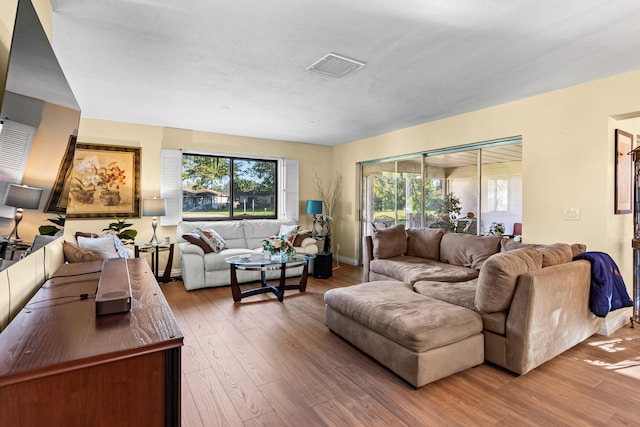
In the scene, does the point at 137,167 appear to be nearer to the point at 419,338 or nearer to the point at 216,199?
the point at 216,199

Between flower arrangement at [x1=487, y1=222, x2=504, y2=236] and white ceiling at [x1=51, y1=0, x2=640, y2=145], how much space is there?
154 centimetres

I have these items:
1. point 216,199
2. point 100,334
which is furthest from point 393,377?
point 216,199

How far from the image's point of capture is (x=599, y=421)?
1.86 m

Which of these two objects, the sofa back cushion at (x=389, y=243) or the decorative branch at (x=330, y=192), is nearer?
the sofa back cushion at (x=389, y=243)

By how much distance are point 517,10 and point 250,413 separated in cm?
300

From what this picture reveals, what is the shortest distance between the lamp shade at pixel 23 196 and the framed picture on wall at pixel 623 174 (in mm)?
4498

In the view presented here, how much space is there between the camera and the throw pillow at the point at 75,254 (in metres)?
2.57

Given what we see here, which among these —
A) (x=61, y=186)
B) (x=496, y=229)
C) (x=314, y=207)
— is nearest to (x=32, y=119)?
(x=61, y=186)

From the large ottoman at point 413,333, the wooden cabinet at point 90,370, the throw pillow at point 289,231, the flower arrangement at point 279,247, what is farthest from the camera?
the throw pillow at point 289,231

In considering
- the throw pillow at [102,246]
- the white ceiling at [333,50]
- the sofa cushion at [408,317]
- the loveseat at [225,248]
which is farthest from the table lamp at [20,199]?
the loveseat at [225,248]

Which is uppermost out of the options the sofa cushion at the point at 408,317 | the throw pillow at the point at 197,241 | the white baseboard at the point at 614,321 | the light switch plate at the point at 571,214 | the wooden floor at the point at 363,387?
the light switch plate at the point at 571,214

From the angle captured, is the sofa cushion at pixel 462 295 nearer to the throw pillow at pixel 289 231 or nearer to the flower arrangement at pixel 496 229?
the flower arrangement at pixel 496 229

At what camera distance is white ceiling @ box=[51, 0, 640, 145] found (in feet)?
6.74

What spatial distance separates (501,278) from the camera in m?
2.35
